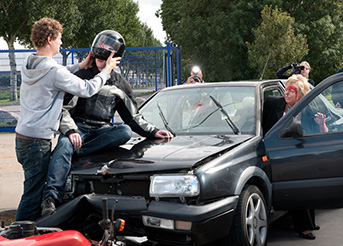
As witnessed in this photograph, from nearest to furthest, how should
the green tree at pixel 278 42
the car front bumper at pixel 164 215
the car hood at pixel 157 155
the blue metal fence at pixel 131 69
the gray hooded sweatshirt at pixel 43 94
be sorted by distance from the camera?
the car front bumper at pixel 164 215
the car hood at pixel 157 155
the gray hooded sweatshirt at pixel 43 94
the blue metal fence at pixel 131 69
the green tree at pixel 278 42

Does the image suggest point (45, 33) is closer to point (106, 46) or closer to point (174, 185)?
point (106, 46)

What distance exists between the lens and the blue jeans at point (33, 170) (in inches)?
171

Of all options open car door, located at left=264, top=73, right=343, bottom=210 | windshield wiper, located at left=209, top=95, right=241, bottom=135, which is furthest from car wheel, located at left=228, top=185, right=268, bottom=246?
windshield wiper, located at left=209, top=95, right=241, bottom=135

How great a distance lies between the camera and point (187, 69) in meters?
55.3

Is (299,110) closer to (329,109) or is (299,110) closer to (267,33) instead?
(329,109)

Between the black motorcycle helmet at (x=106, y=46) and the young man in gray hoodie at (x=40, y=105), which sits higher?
the black motorcycle helmet at (x=106, y=46)

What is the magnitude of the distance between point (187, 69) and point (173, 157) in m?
51.6

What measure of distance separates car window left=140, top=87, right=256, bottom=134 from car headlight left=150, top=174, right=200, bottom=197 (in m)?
1.28

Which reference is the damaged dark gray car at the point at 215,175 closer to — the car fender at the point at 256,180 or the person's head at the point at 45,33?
the car fender at the point at 256,180

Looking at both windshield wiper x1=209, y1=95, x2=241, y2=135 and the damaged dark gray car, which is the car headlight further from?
windshield wiper x1=209, y1=95, x2=241, y2=135

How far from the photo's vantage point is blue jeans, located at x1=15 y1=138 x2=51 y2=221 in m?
4.35

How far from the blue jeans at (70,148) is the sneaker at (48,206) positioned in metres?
0.04

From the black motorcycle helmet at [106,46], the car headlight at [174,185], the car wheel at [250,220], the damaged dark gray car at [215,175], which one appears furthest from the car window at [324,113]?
the black motorcycle helmet at [106,46]

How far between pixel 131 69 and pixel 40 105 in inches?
421
